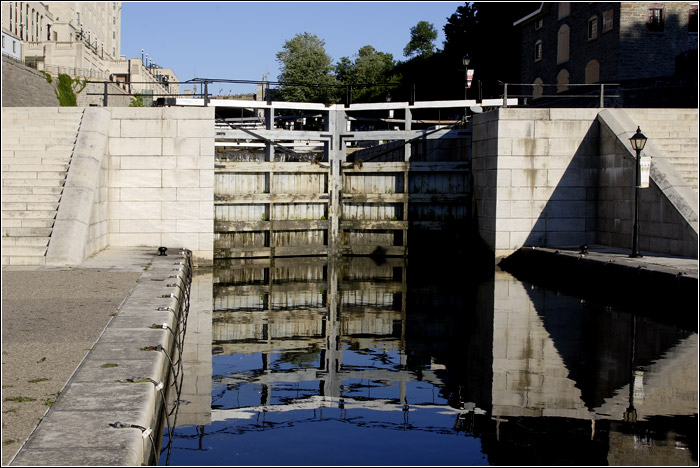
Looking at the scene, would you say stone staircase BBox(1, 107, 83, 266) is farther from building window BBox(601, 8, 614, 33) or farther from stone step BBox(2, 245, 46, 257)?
building window BBox(601, 8, 614, 33)

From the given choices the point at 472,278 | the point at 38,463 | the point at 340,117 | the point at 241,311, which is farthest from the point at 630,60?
the point at 38,463

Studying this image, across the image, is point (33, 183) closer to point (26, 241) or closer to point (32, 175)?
point (32, 175)

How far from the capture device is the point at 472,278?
650 inches

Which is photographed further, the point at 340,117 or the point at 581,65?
the point at 581,65

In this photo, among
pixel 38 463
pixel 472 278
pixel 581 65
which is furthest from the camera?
pixel 581 65

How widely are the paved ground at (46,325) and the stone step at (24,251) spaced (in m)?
0.67

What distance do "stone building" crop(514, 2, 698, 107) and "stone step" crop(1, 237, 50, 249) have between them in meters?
23.0

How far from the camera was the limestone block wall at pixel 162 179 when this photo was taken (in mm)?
16344

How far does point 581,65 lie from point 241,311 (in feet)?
97.1

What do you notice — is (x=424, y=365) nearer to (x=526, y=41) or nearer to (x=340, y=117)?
(x=340, y=117)

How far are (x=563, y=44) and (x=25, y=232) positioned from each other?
31.4 meters

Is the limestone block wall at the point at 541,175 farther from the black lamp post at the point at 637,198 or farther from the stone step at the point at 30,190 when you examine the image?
the stone step at the point at 30,190

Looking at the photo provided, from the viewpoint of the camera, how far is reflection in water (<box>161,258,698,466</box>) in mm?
5746

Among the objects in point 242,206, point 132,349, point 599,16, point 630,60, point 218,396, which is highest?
point 599,16
